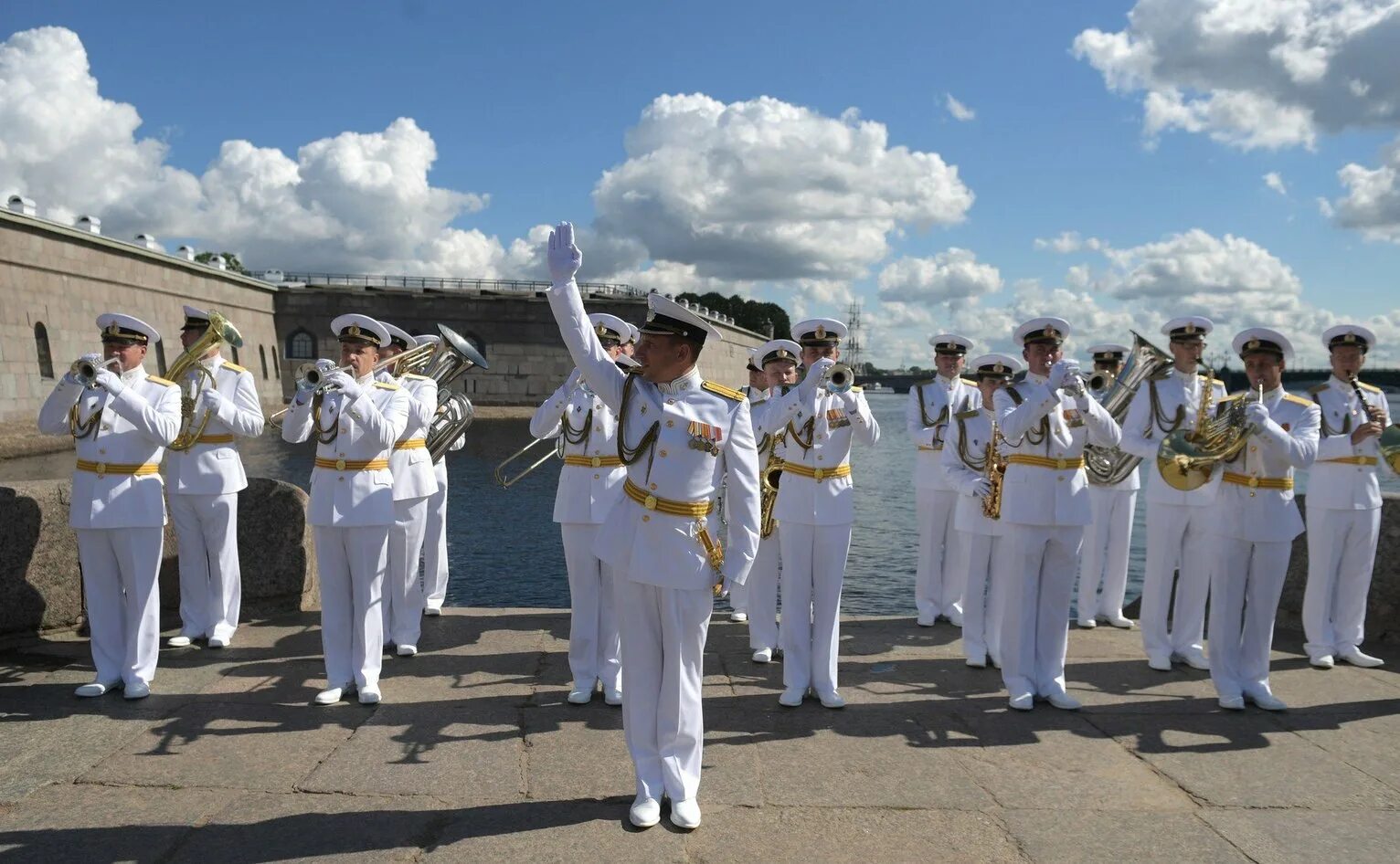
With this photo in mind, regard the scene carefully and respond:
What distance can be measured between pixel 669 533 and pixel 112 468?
417 centimetres

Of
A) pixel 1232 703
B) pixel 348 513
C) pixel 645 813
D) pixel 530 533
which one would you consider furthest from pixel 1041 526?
pixel 530 533

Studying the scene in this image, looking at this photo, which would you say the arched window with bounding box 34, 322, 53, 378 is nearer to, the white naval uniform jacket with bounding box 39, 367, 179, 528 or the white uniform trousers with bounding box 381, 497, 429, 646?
the white uniform trousers with bounding box 381, 497, 429, 646

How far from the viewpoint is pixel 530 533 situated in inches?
701

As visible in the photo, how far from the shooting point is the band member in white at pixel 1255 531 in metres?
6.57

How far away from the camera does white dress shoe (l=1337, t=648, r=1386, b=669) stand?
778 cm

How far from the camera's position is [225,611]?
782cm

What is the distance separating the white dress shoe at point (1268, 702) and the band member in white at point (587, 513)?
435 cm

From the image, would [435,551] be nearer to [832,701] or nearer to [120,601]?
[120,601]

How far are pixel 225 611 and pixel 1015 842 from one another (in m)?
6.28

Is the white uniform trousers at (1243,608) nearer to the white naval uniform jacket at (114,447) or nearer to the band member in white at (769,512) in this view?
the band member in white at (769,512)

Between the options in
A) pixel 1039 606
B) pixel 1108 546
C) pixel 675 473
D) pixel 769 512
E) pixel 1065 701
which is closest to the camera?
pixel 675 473

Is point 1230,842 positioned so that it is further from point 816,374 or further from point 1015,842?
point 816,374

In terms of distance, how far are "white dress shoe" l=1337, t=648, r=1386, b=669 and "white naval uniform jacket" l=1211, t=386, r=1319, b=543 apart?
6.58 feet

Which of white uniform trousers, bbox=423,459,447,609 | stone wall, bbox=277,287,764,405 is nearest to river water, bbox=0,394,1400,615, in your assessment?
white uniform trousers, bbox=423,459,447,609
